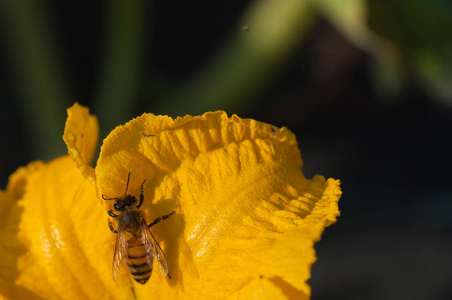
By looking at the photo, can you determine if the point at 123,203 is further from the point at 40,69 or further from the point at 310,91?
the point at 310,91

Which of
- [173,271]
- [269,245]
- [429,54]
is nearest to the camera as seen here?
[269,245]

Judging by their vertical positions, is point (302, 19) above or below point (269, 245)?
above

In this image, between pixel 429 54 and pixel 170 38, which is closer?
pixel 429 54

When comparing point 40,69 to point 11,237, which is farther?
point 40,69

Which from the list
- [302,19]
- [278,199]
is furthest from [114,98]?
[278,199]

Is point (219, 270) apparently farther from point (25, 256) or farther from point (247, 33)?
point (247, 33)

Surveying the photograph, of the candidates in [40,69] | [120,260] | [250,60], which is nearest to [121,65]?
[40,69]

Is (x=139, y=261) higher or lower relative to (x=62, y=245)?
lower
